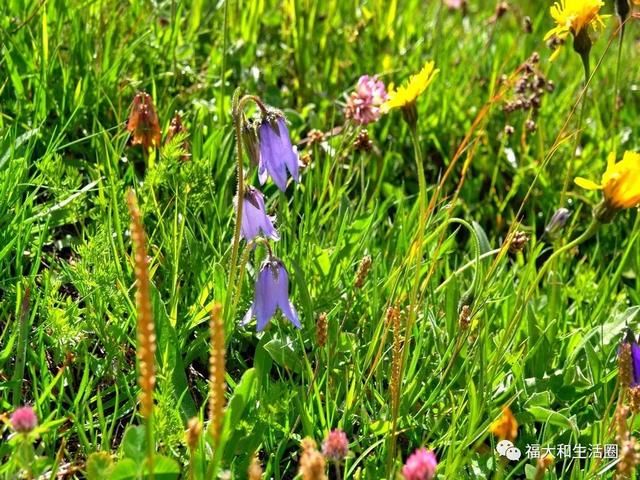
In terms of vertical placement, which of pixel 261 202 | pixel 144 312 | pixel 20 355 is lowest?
pixel 20 355

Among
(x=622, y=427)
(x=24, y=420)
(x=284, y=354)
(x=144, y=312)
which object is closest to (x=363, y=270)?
(x=284, y=354)

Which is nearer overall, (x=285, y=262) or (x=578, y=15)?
(x=578, y=15)

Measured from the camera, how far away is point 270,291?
1999 millimetres

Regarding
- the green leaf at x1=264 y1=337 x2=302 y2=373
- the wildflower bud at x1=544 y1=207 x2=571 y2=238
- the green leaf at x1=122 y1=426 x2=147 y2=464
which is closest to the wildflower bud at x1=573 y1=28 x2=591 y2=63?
the wildflower bud at x1=544 y1=207 x2=571 y2=238

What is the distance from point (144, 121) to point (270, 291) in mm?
687

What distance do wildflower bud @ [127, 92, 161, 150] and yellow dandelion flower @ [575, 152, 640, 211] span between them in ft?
3.63

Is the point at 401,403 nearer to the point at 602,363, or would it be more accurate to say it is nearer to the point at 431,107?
the point at 602,363

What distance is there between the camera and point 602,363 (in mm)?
2326

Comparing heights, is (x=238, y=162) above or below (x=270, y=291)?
above

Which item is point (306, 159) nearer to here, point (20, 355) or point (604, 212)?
point (604, 212)

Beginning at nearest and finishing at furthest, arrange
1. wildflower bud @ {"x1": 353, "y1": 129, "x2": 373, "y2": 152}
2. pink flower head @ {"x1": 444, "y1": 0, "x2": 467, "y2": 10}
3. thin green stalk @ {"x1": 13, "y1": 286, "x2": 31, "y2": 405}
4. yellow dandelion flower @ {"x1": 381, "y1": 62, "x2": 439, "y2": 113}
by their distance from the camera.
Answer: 1. thin green stalk @ {"x1": 13, "y1": 286, "x2": 31, "y2": 405}
2. yellow dandelion flower @ {"x1": 381, "y1": 62, "x2": 439, "y2": 113}
3. wildflower bud @ {"x1": 353, "y1": 129, "x2": 373, "y2": 152}
4. pink flower head @ {"x1": 444, "y1": 0, "x2": 467, "y2": 10}

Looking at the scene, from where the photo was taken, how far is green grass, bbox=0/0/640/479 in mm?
1964

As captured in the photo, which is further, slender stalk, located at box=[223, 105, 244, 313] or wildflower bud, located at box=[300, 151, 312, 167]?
wildflower bud, located at box=[300, 151, 312, 167]

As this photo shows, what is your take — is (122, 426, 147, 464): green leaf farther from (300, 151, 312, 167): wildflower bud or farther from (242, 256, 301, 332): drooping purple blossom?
(300, 151, 312, 167): wildflower bud
